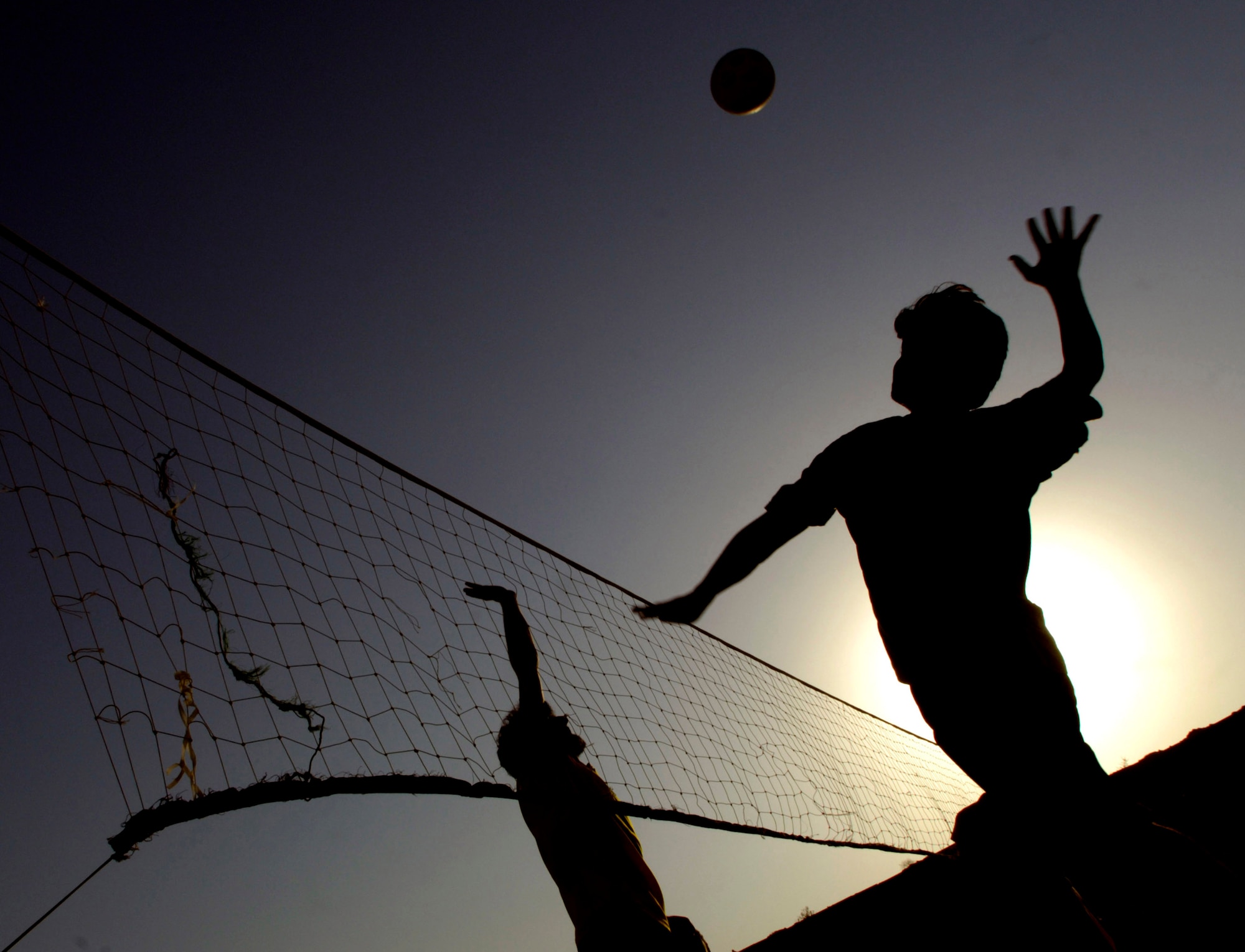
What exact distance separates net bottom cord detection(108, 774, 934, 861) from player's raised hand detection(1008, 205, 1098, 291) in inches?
84.6

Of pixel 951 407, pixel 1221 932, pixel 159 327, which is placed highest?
pixel 159 327

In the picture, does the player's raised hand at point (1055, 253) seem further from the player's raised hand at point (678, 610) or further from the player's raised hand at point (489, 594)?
the player's raised hand at point (489, 594)

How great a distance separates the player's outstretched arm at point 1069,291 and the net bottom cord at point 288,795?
2090 mm

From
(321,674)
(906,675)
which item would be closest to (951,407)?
(906,675)

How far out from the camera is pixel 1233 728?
3.58 meters

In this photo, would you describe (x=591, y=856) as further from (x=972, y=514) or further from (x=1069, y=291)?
(x=1069, y=291)

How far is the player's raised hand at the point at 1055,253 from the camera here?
128 centimetres

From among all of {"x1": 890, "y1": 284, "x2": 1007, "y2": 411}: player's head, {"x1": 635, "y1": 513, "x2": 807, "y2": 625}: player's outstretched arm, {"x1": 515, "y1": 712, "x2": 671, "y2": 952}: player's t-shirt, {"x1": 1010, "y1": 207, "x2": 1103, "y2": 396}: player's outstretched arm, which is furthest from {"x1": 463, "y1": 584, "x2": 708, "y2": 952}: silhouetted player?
{"x1": 1010, "y1": 207, "x2": 1103, "y2": 396}: player's outstretched arm

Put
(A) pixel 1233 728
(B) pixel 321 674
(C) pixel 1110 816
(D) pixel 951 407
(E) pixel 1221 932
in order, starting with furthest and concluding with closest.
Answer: (A) pixel 1233 728
(B) pixel 321 674
(D) pixel 951 407
(C) pixel 1110 816
(E) pixel 1221 932

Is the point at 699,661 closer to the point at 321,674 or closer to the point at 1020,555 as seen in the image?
the point at 321,674

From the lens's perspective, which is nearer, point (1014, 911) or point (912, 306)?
point (1014, 911)

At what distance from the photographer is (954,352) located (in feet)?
4.21

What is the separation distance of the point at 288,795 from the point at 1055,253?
2.36m

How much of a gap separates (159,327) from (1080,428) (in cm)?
357
